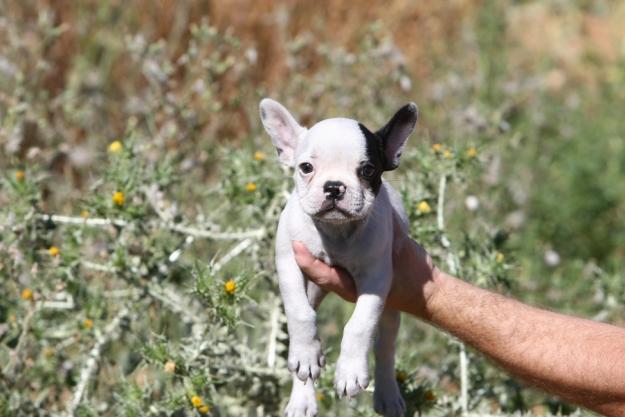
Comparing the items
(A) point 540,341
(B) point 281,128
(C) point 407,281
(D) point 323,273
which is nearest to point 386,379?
(C) point 407,281

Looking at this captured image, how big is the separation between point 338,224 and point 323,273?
0.16 metres

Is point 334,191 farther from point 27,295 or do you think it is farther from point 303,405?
point 27,295

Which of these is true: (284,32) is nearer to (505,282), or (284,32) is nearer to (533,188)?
(533,188)

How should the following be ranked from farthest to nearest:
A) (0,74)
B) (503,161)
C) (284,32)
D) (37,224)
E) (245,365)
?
1. (284,32)
2. (503,161)
3. (0,74)
4. (37,224)
5. (245,365)

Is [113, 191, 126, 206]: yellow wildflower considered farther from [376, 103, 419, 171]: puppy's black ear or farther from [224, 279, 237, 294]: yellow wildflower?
[376, 103, 419, 171]: puppy's black ear

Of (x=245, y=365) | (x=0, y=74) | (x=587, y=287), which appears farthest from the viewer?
(x=0, y=74)

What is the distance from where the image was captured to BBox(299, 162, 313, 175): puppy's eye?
231 centimetres

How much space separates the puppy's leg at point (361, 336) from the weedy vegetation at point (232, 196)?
0.51 metres

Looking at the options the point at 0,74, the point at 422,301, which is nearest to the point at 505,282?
the point at 422,301

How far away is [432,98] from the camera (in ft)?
21.3

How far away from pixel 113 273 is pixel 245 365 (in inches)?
22.1

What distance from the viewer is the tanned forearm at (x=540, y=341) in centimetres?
281

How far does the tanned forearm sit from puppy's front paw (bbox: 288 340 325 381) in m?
0.57

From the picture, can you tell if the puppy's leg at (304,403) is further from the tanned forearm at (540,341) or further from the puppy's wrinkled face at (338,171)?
the tanned forearm at (540,341)
